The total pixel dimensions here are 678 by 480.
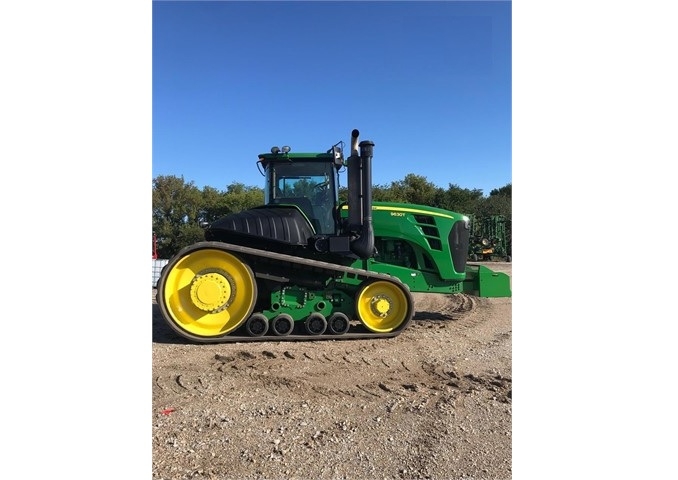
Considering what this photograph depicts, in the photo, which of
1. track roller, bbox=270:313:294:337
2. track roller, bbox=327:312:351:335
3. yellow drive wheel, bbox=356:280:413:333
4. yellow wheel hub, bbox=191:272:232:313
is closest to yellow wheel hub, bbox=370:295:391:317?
yellow drive wheel, bbox=356:280:413:333

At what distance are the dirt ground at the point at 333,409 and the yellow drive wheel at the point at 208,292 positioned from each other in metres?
0.28

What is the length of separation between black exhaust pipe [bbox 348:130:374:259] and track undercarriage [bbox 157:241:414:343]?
1.60ft

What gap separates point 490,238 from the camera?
19.1 metres

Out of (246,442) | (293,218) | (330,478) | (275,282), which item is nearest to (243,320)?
(275,282)

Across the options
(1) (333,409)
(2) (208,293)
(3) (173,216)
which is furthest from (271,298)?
(3) (173,216)

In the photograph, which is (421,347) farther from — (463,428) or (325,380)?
(463,428)

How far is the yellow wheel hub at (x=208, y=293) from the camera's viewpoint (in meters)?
4.91

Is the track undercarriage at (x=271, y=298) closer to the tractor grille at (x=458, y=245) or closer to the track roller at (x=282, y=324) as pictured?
the track roller at (x=282, y=324)

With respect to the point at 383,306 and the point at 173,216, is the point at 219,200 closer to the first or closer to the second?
the point at 173,216

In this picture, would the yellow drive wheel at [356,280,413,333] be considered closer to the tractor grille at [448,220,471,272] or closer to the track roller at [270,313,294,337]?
the track roller at [270,313,294,337]

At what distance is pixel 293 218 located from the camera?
17.5ft

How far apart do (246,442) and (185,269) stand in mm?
2911

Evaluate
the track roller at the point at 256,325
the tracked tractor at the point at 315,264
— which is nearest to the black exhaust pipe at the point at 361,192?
the tracked tractor at the point at 315,264

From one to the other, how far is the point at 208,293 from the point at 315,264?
4.43ft
